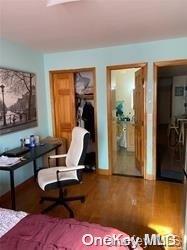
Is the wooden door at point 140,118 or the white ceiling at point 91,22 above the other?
the white ceiling at point 91,22

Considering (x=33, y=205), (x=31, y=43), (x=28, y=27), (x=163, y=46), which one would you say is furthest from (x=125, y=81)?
(x=33, y=205)

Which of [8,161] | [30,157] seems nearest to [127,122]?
[30,157]

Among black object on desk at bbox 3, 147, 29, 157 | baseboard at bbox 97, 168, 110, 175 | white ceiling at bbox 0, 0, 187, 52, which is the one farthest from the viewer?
baseboard at bbox 97, 168, 110, 175

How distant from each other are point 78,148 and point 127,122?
2.90 meters

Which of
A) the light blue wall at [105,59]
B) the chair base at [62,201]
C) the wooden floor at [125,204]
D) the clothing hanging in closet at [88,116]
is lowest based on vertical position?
the wooden floor at [125,204]

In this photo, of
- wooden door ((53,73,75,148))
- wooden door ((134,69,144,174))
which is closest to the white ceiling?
wooden door ((134,69,144,174))

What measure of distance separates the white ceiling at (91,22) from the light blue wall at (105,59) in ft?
0.60

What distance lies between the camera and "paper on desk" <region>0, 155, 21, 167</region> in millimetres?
2500

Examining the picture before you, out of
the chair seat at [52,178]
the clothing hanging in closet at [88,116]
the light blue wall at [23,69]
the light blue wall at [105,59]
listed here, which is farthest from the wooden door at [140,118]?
the light blue wall at [23,69]

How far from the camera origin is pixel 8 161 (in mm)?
2602

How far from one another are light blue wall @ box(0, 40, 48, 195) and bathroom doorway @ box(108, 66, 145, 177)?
1.30 m

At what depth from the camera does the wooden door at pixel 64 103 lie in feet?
13.5

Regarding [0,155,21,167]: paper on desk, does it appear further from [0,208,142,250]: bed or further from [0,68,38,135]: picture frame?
[0,208,142,250]: bed

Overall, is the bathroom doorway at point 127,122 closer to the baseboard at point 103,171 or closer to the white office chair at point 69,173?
the baseboard at point 103,171
